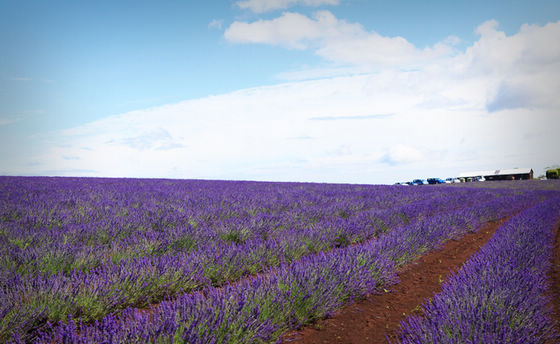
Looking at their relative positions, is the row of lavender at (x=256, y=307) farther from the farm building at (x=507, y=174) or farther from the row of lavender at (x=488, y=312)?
the farm building at (x=507, y=174)

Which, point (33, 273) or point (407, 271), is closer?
point (33, 273)

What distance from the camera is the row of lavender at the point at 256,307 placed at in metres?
1.97

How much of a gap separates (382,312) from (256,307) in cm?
149

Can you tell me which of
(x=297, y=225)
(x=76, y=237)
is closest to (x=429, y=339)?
(x=297, y=225)

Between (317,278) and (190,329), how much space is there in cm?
143

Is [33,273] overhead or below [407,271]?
overhead

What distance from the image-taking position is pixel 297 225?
6.30 meters

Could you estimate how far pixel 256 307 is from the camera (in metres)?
2.38

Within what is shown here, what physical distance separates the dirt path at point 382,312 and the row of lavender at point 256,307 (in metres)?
0.10

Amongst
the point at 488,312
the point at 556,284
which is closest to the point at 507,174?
the point at 556,284

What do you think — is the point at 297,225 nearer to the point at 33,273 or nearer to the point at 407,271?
the point at 407,271

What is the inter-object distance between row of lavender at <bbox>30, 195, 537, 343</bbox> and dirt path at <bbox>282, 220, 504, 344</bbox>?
0.10m

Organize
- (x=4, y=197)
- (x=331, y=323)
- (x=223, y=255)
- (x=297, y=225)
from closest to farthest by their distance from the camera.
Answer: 1. (x=331, y=323)
2. (x=223, y=255)
3. (x=297, y=225)
4. (x=4, y=197)

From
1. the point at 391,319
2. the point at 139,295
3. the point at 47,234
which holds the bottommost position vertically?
the point at 391,319
